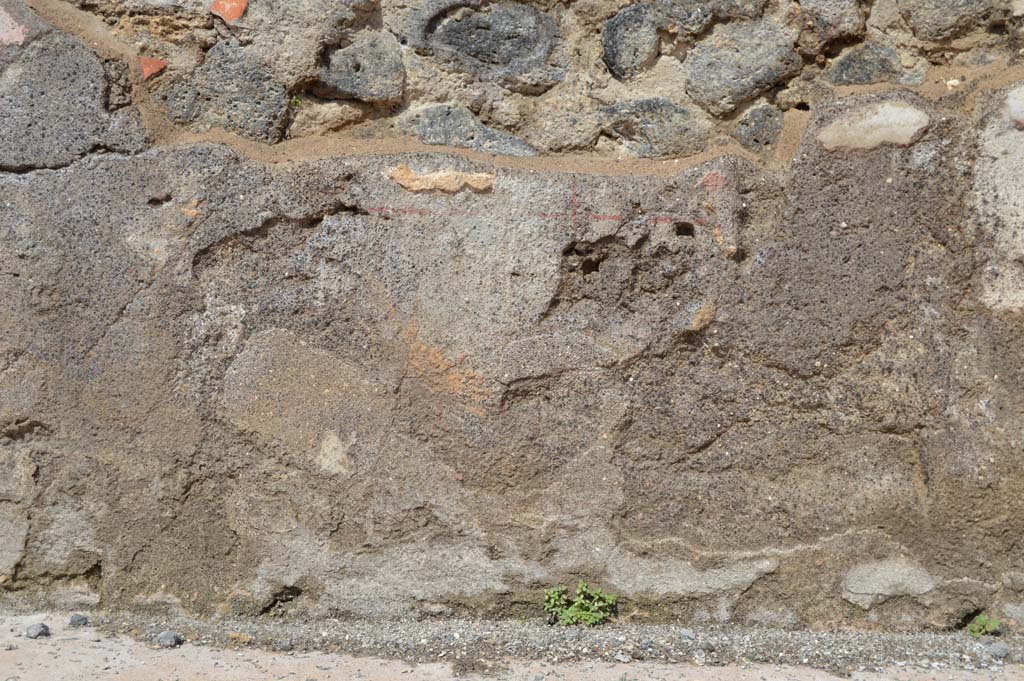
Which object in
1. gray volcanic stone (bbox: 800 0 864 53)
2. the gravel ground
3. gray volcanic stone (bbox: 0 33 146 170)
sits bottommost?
the gravel ground

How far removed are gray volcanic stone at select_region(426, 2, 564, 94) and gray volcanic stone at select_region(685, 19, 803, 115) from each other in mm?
334

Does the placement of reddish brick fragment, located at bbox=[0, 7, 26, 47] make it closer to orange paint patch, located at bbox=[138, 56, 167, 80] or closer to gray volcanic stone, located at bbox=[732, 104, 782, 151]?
orange paint patch, located at bbox=[138, 56, 167, 80]

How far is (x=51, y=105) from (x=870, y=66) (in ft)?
6.23

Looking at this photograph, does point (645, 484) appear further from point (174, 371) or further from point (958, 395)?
point (174, 371)

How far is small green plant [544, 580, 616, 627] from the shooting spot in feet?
7.64

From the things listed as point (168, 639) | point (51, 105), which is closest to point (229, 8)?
point (51, 105)

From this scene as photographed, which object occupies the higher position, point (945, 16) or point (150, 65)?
point (945, 16)

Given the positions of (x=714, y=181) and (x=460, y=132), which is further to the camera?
(x=460, y=132)

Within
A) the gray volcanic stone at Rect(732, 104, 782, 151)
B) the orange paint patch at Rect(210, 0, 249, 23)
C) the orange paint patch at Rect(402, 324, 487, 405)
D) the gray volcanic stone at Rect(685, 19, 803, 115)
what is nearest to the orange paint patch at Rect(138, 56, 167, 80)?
the orange paint patch at Rect(210, 0, 249, 23)

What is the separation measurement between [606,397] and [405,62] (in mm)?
927

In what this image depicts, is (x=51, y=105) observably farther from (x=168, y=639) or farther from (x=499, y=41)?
(x=168, y=639)

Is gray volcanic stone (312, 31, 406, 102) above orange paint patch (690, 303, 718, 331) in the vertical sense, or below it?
above

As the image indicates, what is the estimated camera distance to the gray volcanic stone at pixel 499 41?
93.7 inches

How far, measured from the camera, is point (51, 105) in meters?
2.32
